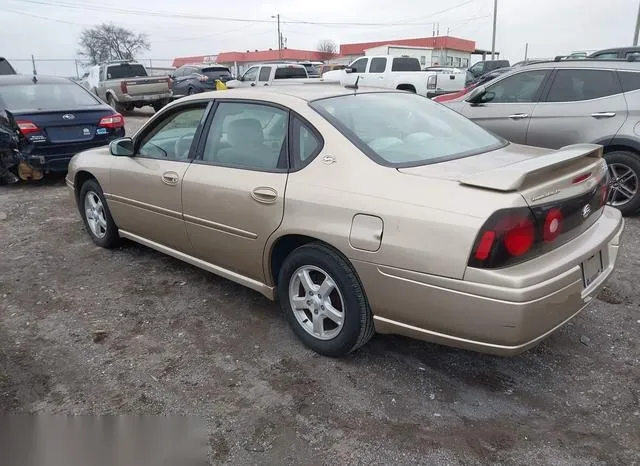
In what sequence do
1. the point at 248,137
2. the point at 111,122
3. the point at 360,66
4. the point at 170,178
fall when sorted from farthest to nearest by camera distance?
the point at 360,66
the point at 111,122
the point at 170,178
the point at 248,137

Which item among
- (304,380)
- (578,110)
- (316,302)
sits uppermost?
(578,110)

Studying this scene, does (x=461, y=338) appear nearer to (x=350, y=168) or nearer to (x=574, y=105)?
(x=350, y=168)

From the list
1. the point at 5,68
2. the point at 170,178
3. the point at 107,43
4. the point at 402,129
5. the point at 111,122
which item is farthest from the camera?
the point at 107,43

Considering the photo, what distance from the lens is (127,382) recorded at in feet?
10.1

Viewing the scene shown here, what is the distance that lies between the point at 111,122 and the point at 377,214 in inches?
263

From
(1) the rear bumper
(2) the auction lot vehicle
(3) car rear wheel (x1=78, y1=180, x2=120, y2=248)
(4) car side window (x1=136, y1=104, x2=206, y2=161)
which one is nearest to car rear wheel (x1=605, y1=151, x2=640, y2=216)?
(2) the auction lot vehicle

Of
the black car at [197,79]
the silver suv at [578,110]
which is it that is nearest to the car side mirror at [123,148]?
the silver suv at [578,110]

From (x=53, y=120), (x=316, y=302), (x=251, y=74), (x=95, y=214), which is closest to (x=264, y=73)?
(x=251, y=74)

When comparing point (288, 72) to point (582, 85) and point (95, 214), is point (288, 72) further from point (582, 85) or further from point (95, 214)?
point (95, 214)

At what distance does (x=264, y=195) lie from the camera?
10.8ft

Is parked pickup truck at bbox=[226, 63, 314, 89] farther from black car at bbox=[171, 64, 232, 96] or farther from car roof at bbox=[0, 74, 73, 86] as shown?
car roof at bbox=[0, 74, 73, 86]

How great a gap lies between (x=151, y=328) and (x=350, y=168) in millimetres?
1822

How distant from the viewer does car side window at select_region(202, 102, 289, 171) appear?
340 cm

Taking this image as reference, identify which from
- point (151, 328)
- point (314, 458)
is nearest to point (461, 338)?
point (314, 458)
